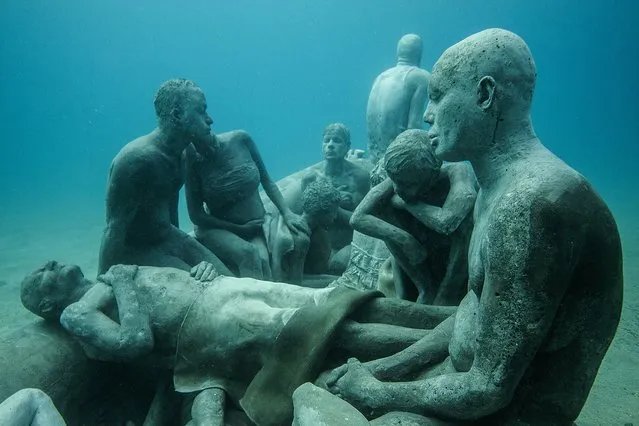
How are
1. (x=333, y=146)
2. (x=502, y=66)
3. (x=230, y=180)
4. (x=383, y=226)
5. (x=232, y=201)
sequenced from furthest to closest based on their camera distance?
1. (x=333, y=146)
2. (x=232, y=201)
3. (x=230, y=180)
4. (x=383, y=226)
5. (x=502, y=66)

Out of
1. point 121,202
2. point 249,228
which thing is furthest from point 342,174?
point 121,202

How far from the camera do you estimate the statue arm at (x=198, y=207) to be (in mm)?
4926

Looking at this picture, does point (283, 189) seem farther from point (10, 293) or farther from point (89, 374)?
point (10, 293)

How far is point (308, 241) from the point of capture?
5.04 metres

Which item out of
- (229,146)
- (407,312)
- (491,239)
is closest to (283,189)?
(229,146)

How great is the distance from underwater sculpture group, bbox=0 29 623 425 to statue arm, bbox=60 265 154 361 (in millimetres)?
13

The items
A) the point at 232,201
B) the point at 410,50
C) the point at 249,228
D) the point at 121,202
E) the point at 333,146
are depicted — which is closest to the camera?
the point at 121,202

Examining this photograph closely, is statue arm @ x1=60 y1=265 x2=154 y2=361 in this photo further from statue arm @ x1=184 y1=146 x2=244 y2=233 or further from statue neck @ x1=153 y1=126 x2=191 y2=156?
statue arm @ x1=184 y1=146 x2=244 y2=233

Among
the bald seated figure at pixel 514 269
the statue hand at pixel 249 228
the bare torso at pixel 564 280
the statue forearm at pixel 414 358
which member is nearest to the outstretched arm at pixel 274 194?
the statue hand at pixel 249 228

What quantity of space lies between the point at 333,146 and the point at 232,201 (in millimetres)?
1988

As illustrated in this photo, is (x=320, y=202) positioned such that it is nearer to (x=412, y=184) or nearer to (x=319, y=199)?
(x=319, y=199)

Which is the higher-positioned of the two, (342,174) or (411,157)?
(411,157)

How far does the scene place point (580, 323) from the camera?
1.81m

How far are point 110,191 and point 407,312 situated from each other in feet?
9.60
